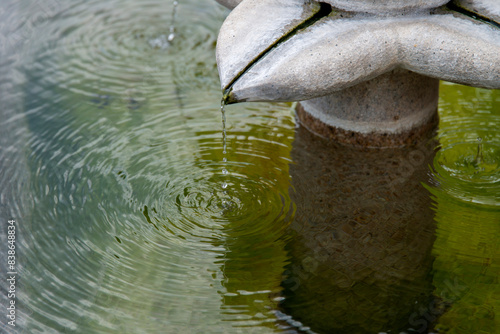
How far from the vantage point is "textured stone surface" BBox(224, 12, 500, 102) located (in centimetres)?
326

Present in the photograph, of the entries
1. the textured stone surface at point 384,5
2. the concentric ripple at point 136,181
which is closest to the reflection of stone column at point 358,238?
the concentric ripple at point 136,181

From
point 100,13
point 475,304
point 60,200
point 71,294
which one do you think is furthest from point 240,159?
point 100,13

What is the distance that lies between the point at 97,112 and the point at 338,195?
1.93m

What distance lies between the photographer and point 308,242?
11.3 ft

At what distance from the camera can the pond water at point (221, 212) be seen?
307 cm

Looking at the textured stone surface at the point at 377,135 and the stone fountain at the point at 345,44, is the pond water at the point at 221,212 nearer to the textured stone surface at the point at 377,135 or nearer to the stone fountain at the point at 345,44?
the textured stone surface at the point at 377,135

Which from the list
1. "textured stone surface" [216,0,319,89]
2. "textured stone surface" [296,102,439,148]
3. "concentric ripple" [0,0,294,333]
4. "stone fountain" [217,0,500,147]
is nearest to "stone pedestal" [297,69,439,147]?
"textured stone surface" [296,102,439,148]

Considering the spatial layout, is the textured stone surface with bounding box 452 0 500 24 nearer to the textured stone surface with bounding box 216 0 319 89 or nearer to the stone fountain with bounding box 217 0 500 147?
the stone fountain with bounding box 217 0 500 147

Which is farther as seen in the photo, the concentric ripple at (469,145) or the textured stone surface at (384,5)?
the concentric ripple at (469,145)

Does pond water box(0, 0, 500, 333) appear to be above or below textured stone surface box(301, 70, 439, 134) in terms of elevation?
below

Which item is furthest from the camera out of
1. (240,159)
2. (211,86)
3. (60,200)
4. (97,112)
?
(211,86)

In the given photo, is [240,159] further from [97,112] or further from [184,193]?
[97,112]

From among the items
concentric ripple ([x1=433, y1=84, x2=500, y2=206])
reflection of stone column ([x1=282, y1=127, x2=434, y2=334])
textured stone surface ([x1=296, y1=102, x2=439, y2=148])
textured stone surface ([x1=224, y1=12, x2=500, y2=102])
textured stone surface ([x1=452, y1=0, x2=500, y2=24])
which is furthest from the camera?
textured stone surface ([x1=296, y1=102, x2=439, y2=148])

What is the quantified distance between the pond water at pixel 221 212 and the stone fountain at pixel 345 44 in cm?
73
